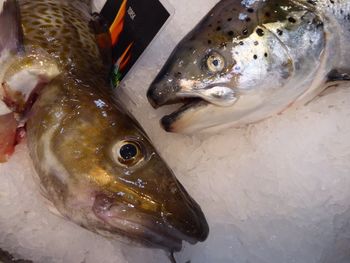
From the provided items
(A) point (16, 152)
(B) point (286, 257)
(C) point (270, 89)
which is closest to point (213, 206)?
(B) point (286, 257)

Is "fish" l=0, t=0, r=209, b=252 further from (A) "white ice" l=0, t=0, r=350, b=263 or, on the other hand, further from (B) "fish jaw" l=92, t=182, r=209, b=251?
(A) "white ice" l=0, t=0, r=350, b=263

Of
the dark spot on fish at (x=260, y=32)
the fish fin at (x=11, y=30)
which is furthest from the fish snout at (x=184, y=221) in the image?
the fish fin at (x=11, y=30)

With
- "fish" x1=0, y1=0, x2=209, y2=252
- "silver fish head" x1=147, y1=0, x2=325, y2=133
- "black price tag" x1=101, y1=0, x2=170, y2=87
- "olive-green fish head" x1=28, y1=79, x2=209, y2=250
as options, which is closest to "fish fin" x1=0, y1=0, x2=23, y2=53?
"fish" x1=0, y1=0, x2=209, y2=252

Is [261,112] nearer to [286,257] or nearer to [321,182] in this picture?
[321,182]

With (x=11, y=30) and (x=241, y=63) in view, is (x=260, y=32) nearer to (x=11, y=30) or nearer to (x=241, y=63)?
(x=241, y=63)

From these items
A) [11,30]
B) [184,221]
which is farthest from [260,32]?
[11,30]

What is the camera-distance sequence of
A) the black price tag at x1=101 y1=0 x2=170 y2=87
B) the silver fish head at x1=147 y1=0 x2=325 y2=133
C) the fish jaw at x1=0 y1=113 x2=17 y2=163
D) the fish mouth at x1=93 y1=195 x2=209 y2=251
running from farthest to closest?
the black price tag at x1=101 y1=0 x2=170 y2=87 → the fish jaw at x1=0 y1=113 x2=17 y2=163 → the silver fish head at x1=147 y1=0 x2=325 y2=133 → the fish mouth at x1=93 y1=195 x2=209 y2=251
